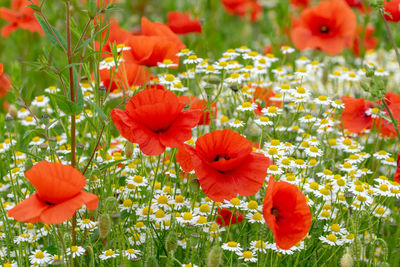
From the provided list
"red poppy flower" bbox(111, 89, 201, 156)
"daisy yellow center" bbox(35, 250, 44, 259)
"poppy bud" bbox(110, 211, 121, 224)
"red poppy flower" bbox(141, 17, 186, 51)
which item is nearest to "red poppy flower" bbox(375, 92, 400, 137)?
"red poppy flower" bbox(111, 89, 201, 156)

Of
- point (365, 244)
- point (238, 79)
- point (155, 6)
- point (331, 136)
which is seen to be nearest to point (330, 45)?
point (331, 136)

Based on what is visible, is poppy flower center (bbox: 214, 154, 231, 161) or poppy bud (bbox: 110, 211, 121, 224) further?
poppy flower center (bbox: 214, 154, 231, 161)

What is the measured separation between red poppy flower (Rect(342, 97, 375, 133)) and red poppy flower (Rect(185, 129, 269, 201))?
0.72m

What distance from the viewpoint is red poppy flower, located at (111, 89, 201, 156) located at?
57.7 inches

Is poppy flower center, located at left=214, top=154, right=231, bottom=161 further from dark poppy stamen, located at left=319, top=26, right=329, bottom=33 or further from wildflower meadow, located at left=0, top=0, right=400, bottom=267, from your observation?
dark poppy stamen, located at left=319, top=26, right=329, bottom=33

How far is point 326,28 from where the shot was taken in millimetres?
2887

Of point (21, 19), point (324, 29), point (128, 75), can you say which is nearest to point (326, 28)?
point (324, 29)

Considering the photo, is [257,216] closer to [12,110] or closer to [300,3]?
[12,110]

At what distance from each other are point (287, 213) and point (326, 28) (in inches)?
66.5

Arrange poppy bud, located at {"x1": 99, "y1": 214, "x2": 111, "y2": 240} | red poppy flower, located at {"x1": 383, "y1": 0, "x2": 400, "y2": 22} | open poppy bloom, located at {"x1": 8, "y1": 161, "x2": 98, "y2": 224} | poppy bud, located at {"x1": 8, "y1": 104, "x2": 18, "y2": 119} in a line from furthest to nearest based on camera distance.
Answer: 1. red poppy flower, located at {"x1": 383, "y1": 0, "x2": 400, "y2": 22}
2. poppy bud, located at {"x1": 8, "y1": 104, "x2": 18, "y2": 119}
3. poppy bud, located at {"x1": 99, "y1": 214, "x2": 111, "y2": 240}
4. open poppy bloom, located at {"x1": 8, "y1": 161, "x2": 98, "y2": 224}

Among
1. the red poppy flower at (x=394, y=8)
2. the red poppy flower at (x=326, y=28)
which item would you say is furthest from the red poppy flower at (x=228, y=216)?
the red poppy flower at (x=326, y=28)

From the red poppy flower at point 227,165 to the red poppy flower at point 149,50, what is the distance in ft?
2.09

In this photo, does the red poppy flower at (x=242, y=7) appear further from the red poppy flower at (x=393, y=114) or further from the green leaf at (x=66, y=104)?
the green leaf at (x=66, y=104)

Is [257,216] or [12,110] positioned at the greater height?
[12,110]
